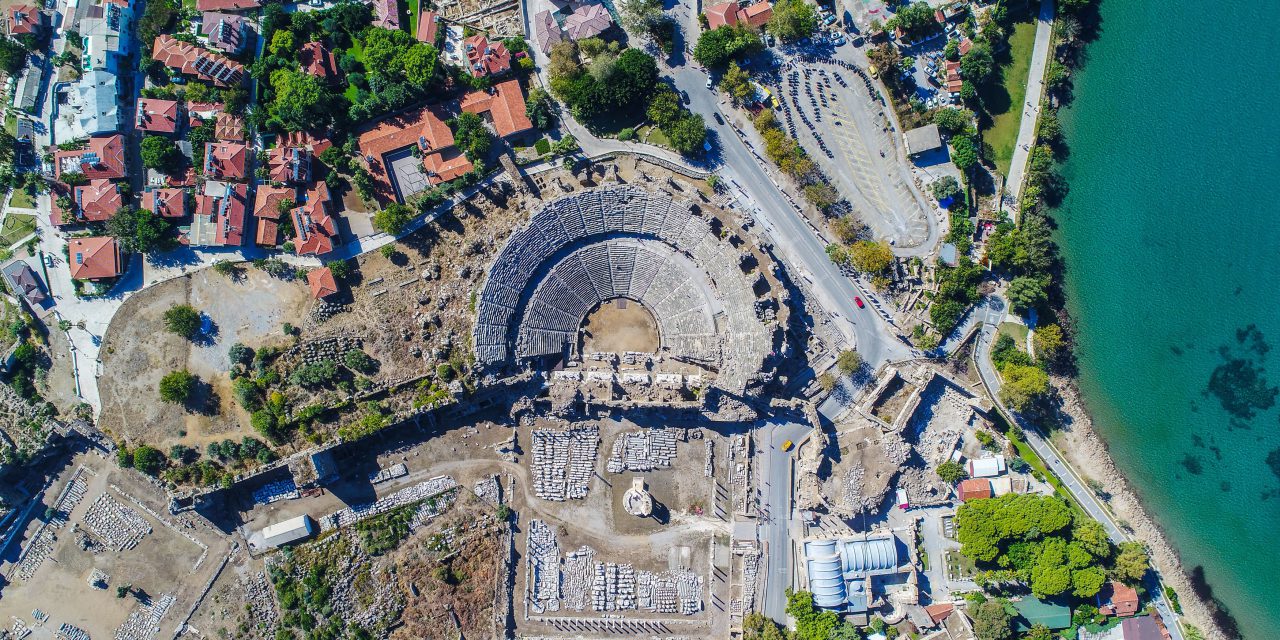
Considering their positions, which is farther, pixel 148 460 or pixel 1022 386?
pixel 1022 386

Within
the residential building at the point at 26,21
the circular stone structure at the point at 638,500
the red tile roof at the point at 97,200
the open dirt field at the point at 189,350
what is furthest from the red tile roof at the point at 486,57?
the circular stone structure at the point at 638,500

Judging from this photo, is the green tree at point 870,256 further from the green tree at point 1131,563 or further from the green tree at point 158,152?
the green tree at point 158,152

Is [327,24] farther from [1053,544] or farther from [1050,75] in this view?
[1053,544]

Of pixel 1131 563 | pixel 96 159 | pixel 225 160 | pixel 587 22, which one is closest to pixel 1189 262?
pixel 1131 563

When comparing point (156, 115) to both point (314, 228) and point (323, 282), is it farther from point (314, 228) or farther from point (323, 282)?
point (323, 282)

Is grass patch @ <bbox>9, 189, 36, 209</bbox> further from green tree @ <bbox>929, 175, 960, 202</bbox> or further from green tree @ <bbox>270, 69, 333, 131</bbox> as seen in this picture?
green tree @ <bbox>929, 175, 960, 202</bbox>

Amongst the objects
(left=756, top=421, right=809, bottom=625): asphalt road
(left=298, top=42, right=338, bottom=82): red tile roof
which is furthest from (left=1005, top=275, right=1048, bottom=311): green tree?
(left=298, top=42, right=338, bottom=82): red tile roof
